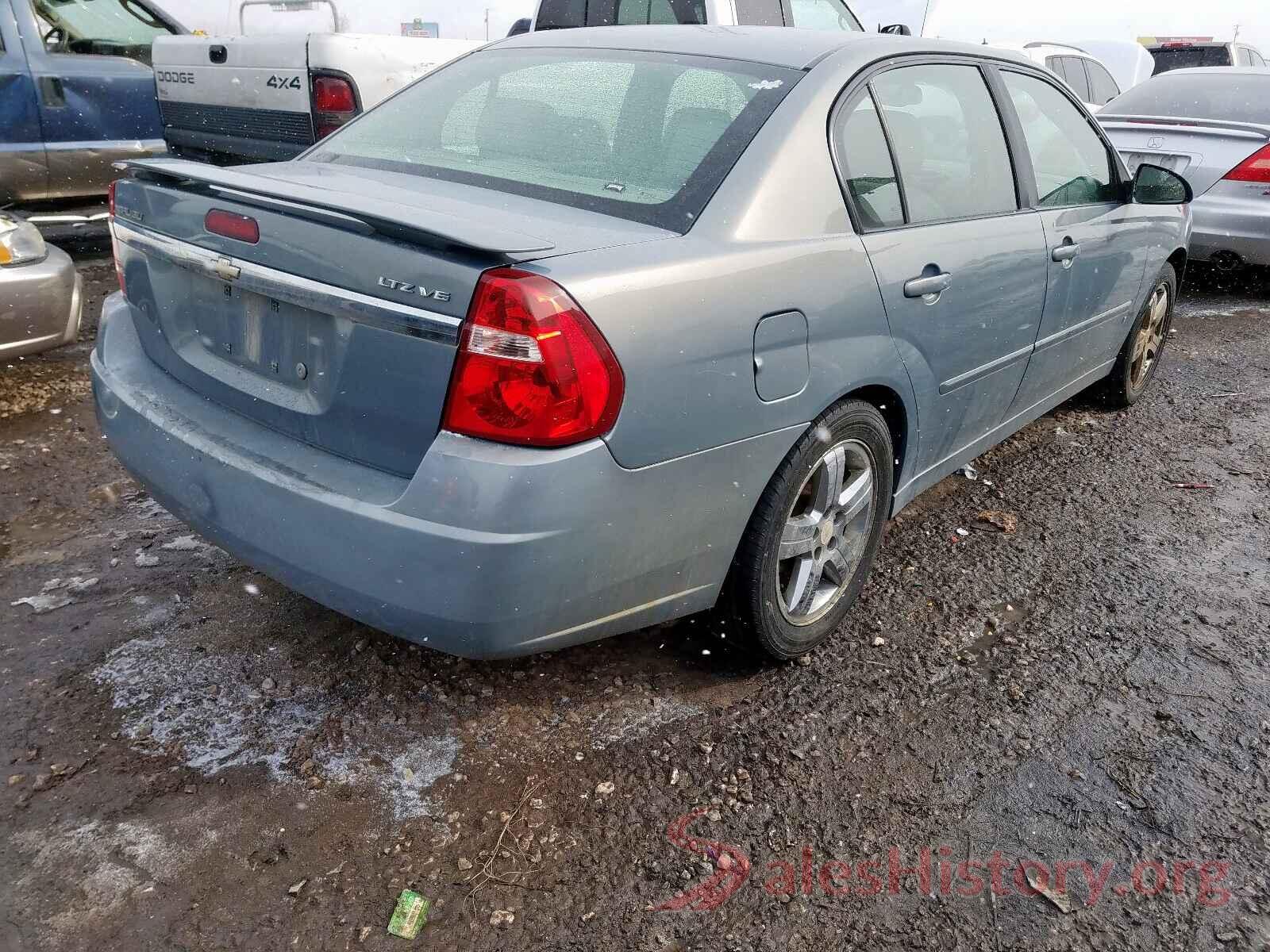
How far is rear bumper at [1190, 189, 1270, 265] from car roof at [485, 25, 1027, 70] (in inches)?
187

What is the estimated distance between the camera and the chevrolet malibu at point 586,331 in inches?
76.7

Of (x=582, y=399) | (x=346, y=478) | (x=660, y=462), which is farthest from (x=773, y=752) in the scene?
(x=346, y=478)

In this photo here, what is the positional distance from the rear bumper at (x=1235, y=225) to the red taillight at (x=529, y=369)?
6573 mm

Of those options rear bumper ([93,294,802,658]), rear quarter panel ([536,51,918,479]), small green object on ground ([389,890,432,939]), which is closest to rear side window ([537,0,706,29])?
rear quarter panel ([536,51,918,479])

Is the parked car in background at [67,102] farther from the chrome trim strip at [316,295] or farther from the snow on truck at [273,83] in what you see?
the chrome trim strip at [316,295]

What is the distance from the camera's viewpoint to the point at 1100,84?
13312 millimetres

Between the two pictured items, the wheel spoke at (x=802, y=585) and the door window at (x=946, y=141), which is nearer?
the wheel spoke at (x=802, y=585)

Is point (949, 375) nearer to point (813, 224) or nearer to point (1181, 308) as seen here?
Result: point (813, 224)

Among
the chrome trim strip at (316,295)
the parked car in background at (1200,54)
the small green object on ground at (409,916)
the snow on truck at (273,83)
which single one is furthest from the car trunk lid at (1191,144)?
the parked car in background at (1200,54)

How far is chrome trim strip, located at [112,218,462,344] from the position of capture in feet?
6.37

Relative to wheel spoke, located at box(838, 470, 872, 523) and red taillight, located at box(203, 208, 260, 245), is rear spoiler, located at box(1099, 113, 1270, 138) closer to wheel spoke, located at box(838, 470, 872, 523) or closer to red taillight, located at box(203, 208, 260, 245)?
wheel spoke, located at box(838, 470, 872, 523)

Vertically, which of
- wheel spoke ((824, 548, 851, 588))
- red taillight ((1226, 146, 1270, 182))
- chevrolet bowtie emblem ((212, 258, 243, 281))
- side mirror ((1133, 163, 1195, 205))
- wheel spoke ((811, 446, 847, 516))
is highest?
chevrolet bowtie emblem ((212, 258, 243, 281))

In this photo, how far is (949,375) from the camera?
300cm

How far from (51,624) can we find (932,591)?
8.48 ft
